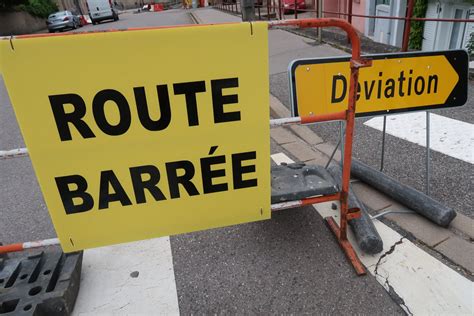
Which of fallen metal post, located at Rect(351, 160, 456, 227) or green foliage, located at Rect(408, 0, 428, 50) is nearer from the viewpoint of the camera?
fallen metal post, located at Rect(351, 160, 456, 227)

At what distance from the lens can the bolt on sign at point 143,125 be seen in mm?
1655

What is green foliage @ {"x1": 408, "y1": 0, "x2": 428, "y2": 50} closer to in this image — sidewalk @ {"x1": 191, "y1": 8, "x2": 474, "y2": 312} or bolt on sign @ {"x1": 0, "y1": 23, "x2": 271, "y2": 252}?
sidewalk @ {"x1": 191, "y1": 8, "x2": 474, "y2": 312}

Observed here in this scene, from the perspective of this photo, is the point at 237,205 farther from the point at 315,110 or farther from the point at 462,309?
the point at 462,309

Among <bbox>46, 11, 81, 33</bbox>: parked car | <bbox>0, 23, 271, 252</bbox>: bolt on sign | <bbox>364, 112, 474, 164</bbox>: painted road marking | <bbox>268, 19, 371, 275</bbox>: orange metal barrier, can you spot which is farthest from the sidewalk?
<bbox>46, 11, 81, 33</bbox>: parked car

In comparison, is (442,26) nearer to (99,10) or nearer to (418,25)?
(418,25)

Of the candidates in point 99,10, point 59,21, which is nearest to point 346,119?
point 59,21

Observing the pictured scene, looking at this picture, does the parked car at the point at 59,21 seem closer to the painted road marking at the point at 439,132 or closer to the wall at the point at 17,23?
the wall at the point at 17,23

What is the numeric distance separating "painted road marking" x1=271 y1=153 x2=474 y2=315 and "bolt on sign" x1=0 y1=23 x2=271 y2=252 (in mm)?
953

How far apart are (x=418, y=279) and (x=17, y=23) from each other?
107ft

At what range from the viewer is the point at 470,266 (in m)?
2.18

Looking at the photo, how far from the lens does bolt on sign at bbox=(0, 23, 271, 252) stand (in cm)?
166

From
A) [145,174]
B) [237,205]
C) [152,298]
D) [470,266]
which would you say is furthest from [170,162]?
[470,266]

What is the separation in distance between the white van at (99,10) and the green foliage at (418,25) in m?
28.0

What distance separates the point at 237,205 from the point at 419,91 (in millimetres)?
1774
